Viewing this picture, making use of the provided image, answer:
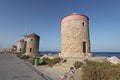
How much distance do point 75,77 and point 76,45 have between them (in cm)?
980

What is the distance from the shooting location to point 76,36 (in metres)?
17.4

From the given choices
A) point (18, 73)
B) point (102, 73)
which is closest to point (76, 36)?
point (18, 73)

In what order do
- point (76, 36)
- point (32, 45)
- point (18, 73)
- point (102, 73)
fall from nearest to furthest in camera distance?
1. point (102, 73)
2. point (18, 73)
3. point (76, 36)
4. point (32, 45)

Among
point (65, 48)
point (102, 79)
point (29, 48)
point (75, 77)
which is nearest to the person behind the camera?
point (102, 79)

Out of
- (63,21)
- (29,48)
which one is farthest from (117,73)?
(29,48)

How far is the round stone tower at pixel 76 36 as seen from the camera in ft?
56.6

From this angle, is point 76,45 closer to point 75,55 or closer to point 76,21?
point 75,55

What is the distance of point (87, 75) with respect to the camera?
256 inches

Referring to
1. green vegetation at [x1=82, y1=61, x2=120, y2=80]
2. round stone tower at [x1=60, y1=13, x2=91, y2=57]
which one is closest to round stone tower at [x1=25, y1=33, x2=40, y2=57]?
round stone tower at [x1=60, y1=13, x2=91, y2=57]

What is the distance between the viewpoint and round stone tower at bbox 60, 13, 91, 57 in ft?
56.6

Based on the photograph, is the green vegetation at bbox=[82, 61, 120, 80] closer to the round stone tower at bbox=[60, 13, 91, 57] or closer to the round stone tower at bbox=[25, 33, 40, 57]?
the round stone tower at bbox=[60, 13, 91, 57]

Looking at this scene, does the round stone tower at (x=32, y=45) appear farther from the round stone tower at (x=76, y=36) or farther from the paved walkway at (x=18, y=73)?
the paved walkway at (x=18, y=73)

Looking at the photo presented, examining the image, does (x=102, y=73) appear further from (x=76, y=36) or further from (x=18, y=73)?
(x=76, y=36)

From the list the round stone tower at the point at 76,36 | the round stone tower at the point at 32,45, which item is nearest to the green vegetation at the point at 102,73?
the round stone tower at the point at 76,36
